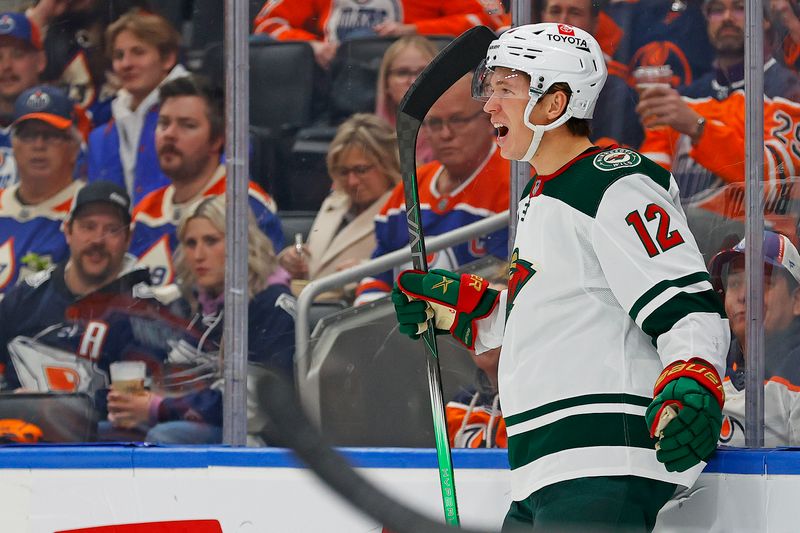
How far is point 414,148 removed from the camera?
221 cm

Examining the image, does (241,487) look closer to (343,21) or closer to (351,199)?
(351,199)

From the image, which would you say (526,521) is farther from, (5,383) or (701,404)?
(5,383)

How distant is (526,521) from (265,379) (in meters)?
1.04

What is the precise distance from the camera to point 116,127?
9.64 feet

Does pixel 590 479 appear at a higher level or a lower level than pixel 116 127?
lower

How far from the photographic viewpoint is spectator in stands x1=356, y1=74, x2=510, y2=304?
2.69 metres

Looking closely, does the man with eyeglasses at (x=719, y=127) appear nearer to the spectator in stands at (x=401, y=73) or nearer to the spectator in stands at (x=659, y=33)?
the spectator in stands at (x=659, y=33)

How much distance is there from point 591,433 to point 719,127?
2.87 feet

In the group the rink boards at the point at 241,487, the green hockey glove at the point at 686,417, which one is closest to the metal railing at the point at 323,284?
the rink boards at the point at 241,487

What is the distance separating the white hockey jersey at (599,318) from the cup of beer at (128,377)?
48.4 inches

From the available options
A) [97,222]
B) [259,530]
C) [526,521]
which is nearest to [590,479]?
[526,521]

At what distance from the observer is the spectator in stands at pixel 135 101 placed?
9.57 ft

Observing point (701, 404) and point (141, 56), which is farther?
point (141, 56)

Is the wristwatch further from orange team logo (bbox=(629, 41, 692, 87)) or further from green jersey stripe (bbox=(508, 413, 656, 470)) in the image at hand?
green jersey stripe (bbox=(508, 413, 656, 470))
